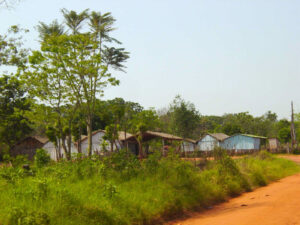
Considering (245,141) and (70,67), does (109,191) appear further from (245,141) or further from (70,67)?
(245,141)

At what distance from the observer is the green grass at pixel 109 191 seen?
20.6 feet

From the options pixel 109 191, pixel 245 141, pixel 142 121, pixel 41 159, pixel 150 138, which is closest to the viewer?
pixel 109 191

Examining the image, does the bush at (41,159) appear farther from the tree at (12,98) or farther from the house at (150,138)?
the house at (150,138)

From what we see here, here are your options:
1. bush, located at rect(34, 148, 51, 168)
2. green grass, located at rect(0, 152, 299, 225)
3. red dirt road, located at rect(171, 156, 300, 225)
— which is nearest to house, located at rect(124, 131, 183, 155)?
green grass, located at rect(0, 152, 299, 225)

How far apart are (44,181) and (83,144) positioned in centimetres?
3384

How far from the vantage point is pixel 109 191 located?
24.2 feet

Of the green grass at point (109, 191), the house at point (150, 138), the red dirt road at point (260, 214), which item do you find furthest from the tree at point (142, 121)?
the red dirt road at point (260, 214)

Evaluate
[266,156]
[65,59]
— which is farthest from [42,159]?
[266,156]

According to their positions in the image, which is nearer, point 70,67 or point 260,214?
point 260,214

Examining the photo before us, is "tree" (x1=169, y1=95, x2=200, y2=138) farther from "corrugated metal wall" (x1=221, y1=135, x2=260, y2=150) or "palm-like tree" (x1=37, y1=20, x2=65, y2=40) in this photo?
"palm-like tree" (x1=37, y1=20, x2=65, y2=40)

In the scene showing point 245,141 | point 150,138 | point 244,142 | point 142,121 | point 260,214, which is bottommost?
point 260,214

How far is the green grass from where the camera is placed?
20.6 feet

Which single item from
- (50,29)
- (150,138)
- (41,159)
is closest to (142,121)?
(150,138)

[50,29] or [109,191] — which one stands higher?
[50,29]
